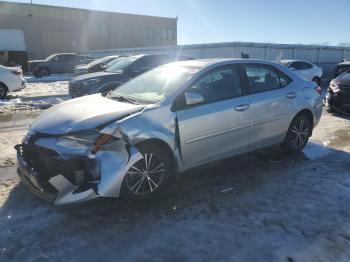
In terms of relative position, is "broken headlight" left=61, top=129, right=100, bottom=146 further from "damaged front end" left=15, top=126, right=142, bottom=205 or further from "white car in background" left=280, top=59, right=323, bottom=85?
"white car in background" left=280, top=59, right=323, bottom=85

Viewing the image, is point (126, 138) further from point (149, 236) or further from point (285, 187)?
point (285, 187)

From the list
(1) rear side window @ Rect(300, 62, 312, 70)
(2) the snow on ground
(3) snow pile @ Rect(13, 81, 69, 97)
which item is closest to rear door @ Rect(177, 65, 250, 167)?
(2) the snow on ground

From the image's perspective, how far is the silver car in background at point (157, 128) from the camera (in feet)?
12.5

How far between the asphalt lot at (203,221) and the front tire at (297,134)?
0.69 meters

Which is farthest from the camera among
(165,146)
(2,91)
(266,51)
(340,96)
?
(266,51)

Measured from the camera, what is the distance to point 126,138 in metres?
3.96

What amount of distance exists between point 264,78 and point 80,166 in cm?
319

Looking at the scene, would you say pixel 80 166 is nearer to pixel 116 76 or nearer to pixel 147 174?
pixel 147 174

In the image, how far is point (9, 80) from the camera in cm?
1348

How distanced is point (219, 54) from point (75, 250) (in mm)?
20685

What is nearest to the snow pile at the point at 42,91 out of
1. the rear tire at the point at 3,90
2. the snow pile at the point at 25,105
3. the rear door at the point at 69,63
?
the rear tire at the point at 3,90

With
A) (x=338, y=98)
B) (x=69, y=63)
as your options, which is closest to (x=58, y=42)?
(x=69, y=63)

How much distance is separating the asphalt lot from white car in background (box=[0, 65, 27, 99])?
29.4 ft

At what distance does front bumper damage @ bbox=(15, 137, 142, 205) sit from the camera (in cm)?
373
